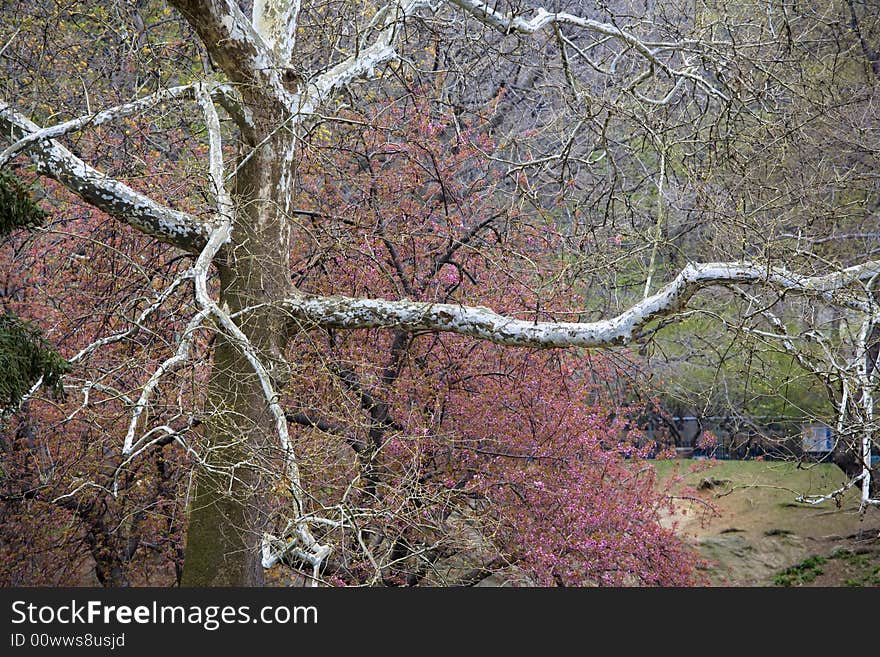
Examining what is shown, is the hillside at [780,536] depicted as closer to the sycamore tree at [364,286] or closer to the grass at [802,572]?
the grass at [802,572]

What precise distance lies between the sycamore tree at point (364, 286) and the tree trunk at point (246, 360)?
0.03 meters

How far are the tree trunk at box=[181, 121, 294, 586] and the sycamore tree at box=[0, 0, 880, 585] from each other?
0.03 meters

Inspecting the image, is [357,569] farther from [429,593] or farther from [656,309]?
[656,309]

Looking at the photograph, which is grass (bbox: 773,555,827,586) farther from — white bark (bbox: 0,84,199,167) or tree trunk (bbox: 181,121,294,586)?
white bark (bbox: 0,84,199,167)

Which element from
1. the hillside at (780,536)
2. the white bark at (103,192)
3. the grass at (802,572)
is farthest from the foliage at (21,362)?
the grass at (802,572)

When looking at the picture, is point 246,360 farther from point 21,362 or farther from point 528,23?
point 528,23

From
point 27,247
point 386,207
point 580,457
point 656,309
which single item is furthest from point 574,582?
point 27,247

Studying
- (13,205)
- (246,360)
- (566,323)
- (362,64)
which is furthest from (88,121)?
(566,323)

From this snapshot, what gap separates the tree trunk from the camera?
277 inches

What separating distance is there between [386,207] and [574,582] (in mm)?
3987

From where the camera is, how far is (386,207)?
9.77m

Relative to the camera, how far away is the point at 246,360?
7215 millimetres

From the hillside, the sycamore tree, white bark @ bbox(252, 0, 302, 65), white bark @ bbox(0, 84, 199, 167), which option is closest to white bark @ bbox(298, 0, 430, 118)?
the sycamore tree

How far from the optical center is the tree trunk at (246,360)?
705cm
